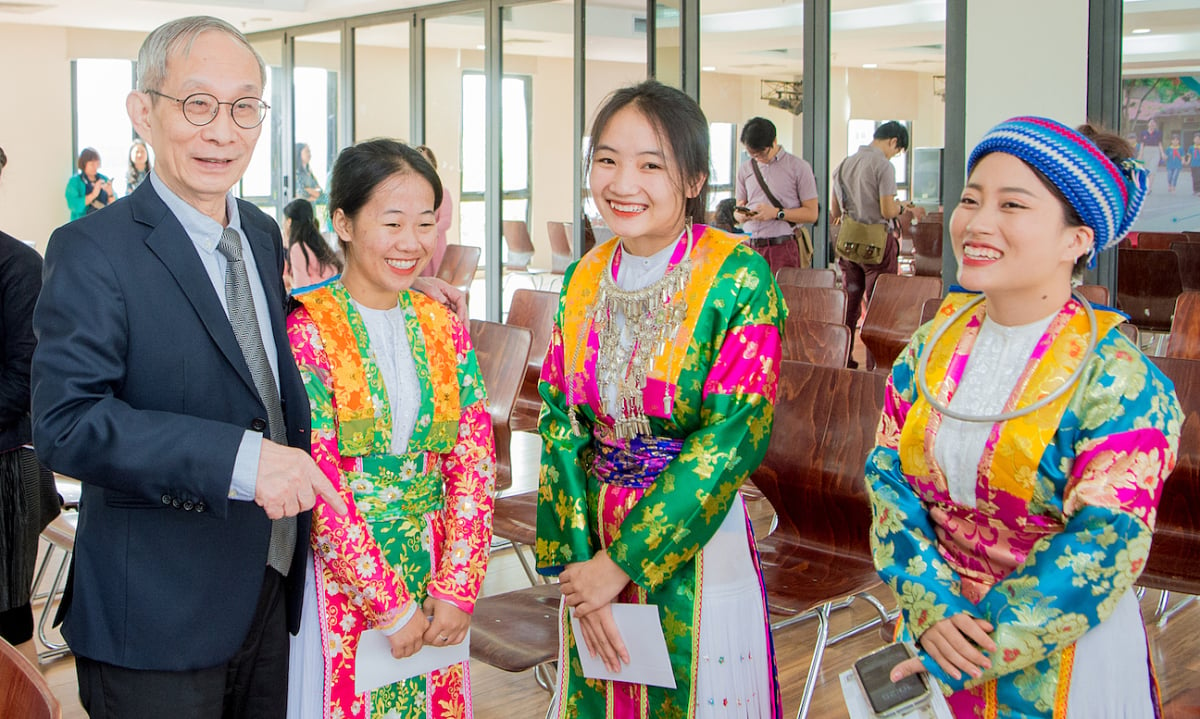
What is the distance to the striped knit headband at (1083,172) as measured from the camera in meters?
1.62

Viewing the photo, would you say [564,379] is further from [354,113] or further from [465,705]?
[354,113]

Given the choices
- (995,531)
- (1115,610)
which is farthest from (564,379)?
(1115,610)

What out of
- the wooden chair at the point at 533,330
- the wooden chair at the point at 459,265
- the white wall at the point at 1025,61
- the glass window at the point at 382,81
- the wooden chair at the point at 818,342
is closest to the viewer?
the wooden chair at the point at 818,342

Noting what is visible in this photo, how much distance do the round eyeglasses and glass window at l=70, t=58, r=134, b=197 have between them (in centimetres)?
1459

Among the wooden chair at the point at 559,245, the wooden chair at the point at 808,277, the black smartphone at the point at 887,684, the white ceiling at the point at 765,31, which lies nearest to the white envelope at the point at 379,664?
the black smartphone at the point at 887,684

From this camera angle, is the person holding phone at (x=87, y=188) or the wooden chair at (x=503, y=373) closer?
the wooden chair at (x=503, y=373)

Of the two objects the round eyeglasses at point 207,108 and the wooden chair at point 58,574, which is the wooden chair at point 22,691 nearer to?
the round eyeglasses at point 207,108

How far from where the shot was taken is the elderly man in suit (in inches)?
57.2

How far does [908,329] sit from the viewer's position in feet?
15.9

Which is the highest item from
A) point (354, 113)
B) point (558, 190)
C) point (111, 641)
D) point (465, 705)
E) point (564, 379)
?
→ point (354, 113)

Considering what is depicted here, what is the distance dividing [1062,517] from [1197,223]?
4.18m

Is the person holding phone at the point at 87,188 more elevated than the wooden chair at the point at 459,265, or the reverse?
the person holding phone at the point at 87,188

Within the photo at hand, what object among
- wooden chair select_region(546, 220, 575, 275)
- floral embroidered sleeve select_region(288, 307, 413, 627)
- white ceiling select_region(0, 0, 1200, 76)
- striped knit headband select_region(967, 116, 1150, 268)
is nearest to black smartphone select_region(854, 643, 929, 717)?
striped knit headband select_region(967, 116, 1150, 268)

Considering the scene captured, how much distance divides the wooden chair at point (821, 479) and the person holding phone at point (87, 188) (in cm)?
1229
